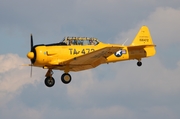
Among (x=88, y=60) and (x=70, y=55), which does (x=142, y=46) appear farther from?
(x=70, y=55)

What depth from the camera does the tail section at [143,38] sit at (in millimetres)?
33750

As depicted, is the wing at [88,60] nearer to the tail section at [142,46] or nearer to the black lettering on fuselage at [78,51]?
the black lettering on fuselage at [78,51]

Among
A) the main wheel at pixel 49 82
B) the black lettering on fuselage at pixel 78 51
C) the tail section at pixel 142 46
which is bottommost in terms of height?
the main wheel at pixel 49 82

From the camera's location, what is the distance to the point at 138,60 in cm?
3228

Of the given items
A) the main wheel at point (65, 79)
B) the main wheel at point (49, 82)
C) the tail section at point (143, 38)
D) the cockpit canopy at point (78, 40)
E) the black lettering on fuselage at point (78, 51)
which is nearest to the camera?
the main wheel at point (65, 79)

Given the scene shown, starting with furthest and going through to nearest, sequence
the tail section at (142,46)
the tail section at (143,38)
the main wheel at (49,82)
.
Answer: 1. the tail section at (143,38)
2. the tail section at (142,46)
3. the main wheel at (49,82)

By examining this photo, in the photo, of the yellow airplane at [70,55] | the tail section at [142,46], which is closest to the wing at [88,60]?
the yellow airplane at [70,55]

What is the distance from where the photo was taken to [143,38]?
111ft

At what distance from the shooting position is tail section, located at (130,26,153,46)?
3375 cm

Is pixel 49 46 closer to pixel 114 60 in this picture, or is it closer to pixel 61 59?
pixel 61 59

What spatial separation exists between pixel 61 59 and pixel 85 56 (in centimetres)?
143

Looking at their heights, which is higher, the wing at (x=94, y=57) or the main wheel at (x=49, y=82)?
the wing at (x=94, y=57)

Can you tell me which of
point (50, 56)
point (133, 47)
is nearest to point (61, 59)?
point (50, 56)

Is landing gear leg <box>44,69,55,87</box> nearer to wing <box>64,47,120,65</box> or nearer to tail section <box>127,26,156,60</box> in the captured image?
wing <box>64,47,120,65</box>
